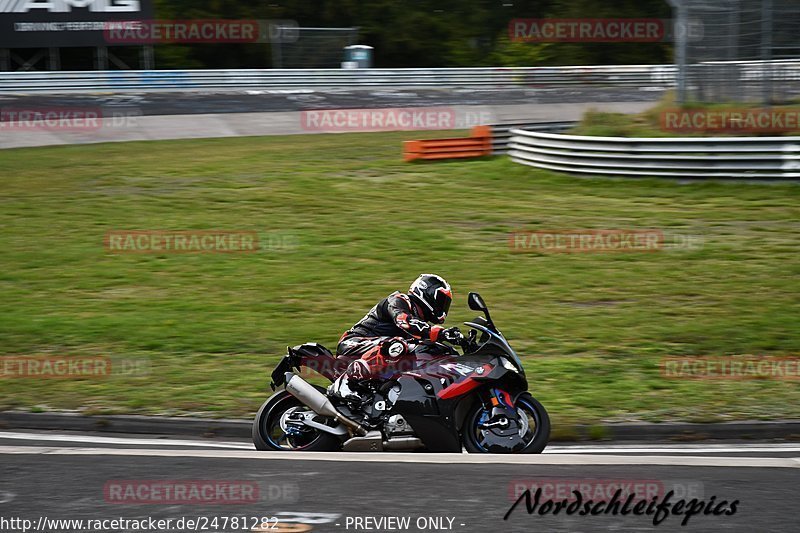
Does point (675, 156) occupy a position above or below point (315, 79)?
below

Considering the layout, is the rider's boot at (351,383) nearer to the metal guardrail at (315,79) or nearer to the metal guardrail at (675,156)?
the metal guardrail at (675,156)

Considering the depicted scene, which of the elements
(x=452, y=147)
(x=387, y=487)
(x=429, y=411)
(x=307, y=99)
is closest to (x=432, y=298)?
(x=429, y=411)

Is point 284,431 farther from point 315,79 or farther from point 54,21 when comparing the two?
point 54,21

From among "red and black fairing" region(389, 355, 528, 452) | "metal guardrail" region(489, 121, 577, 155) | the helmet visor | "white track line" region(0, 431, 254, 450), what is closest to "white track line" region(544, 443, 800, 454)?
"red and black fairing" region(389, 355, 528, 452)

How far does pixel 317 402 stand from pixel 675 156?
13.9 metres

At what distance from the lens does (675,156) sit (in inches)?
768

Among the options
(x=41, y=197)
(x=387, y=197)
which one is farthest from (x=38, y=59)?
(x=387, y=197)

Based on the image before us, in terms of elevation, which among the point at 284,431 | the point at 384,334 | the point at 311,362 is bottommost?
the point at 284,431

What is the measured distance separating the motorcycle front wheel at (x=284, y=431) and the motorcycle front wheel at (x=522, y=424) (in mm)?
1053

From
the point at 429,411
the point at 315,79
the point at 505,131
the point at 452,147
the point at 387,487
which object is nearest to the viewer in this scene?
the point at 387,487

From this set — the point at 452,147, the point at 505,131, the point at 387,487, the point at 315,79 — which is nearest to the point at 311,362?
the point at 387,487

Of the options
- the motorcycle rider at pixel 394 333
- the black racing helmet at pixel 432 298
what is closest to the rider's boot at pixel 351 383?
the motorcycle rider at pixel 394 333

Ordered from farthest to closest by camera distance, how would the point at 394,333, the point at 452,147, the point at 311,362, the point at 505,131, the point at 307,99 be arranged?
the point at 307,99 → the point at 505,131 → the point at 452,147 → the point at 394,333 → the point at 311,362

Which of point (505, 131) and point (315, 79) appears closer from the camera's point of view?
point (505, 131)
